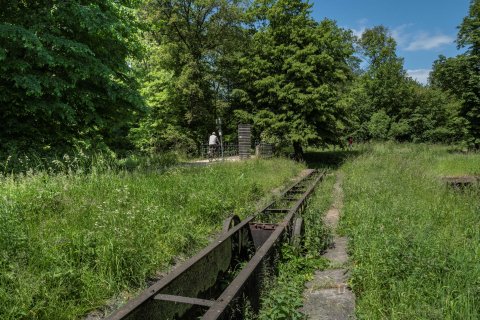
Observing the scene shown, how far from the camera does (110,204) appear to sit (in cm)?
598

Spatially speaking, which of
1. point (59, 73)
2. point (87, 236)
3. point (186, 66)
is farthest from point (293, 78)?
point (87, 236)

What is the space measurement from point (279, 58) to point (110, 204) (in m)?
21.3

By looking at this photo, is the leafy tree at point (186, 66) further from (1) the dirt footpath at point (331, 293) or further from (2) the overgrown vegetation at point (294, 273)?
(1) the dirt footpath at point (331, 293)

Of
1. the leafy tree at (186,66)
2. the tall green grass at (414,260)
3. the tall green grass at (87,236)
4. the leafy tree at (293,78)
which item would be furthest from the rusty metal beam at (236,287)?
the leafy tree at (186,66)

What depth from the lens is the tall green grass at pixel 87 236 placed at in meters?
3.52

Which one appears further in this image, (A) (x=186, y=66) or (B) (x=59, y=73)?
(A) (x=186, y=66)

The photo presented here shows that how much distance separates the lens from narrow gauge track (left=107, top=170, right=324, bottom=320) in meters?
2.88

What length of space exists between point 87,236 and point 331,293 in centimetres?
323

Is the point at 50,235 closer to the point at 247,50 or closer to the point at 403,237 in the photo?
the point at 403,237

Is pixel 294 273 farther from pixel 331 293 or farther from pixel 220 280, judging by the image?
pixel 220 280

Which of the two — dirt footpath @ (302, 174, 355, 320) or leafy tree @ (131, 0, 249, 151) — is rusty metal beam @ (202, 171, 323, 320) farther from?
leafy tree @ (131, 0, 249, 151)

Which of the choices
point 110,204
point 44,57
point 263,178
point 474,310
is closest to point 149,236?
point 110,204

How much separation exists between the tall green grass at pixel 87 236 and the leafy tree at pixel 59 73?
12.4 ft

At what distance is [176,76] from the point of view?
97.8 ft
